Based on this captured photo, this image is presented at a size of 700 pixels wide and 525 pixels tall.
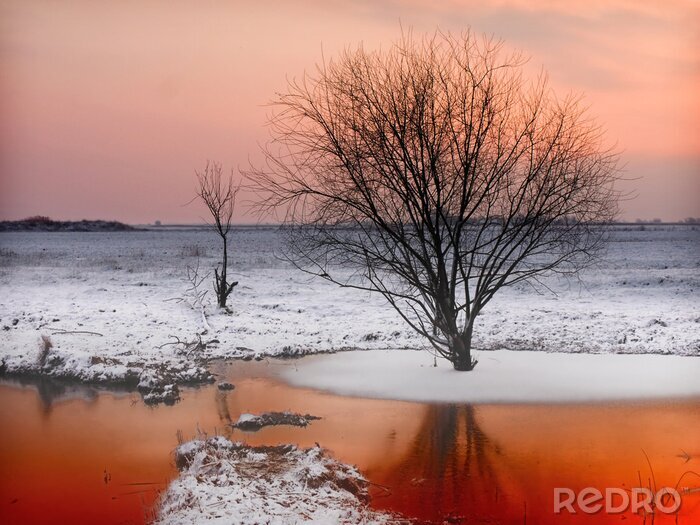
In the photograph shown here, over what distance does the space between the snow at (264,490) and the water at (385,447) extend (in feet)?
1.01

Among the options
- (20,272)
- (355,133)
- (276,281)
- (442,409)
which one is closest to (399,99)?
(355,133)

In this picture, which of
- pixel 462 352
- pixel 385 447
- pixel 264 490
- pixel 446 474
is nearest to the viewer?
pixel 264 490

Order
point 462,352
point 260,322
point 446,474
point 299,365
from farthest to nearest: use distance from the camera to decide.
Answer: point 260,322 < point 299,365 < point 462,352 < point 446,474

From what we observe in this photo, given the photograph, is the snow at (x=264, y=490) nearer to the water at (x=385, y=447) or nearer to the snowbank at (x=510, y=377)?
the water at (x=385, y=447)

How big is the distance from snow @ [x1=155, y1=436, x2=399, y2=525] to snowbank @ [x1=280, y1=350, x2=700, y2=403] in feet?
12.4

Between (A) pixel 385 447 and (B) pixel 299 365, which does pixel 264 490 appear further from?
(B) pixel 299 365

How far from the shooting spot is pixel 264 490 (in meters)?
6.96

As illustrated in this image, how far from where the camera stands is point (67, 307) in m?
20.3

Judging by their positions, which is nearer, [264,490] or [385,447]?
[264,490]

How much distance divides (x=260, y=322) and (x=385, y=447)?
10382 millimetres

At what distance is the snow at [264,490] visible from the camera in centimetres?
644
